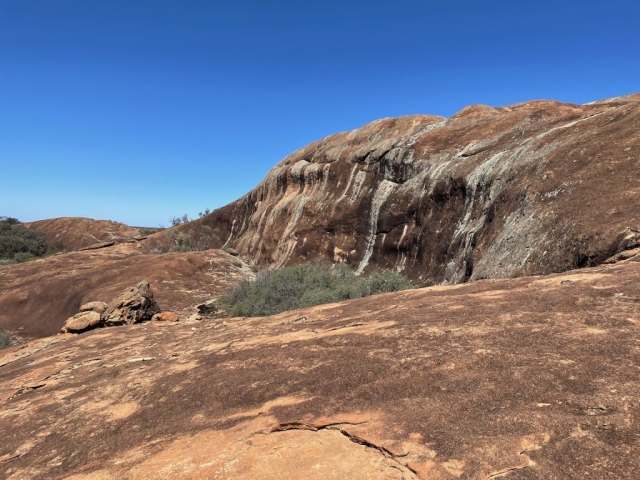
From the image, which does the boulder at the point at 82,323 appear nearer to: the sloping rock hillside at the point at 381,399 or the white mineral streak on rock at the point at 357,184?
the sloping rock hillside at the point at 381,399

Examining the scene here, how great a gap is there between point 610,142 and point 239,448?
49.9ft

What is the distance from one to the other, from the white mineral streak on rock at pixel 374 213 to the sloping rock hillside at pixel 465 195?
0.08m

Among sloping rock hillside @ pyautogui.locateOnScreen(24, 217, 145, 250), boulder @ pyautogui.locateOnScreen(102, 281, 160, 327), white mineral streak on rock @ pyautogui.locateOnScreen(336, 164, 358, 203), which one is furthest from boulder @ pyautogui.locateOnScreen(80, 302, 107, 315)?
sloping rock hillside @ pyautogui.locateOnScreen(24, 217, 145, 250)

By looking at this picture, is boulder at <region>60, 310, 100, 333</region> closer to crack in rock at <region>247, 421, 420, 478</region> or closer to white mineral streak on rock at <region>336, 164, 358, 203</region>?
crack in rock at <region>247, 421, 420, 478</region>

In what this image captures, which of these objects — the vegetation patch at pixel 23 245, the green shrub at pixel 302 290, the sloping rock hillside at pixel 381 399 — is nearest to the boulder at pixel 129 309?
the green shrub at pixel 302 290

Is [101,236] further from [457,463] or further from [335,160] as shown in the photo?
[457,463]

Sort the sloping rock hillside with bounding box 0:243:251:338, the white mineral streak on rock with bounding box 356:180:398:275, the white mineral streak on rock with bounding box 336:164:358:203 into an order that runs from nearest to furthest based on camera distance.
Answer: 1. the sloping rock hillside with bounding box 0:243:251:338
2. the white mineral streak on rock with bounding box 356:180:398:275
3. the white mineral streak on rock with bounding box 336:164:358:203


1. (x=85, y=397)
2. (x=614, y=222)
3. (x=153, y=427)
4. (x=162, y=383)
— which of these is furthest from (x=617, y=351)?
(x=614, y=222)

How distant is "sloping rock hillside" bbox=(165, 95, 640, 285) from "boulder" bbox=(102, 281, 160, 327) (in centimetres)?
1144

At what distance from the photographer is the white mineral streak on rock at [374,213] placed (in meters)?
25.0

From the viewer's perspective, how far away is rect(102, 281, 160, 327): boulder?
13469mm

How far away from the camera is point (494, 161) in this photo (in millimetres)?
18438

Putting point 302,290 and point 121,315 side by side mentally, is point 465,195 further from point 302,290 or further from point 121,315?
point 121,315

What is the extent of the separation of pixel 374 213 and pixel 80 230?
57926 millimetres
